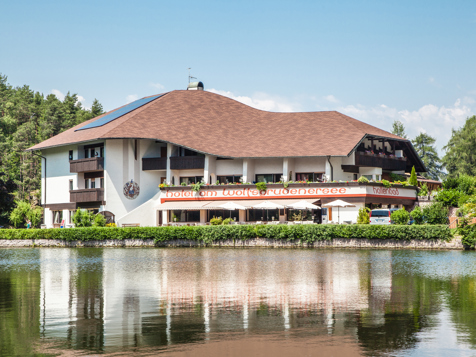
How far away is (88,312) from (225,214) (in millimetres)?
45180

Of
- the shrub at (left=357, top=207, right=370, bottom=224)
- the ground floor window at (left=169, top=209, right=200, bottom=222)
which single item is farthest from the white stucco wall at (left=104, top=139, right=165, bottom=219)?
the shrub at (left=357, top=207, right=370, bottom=224)

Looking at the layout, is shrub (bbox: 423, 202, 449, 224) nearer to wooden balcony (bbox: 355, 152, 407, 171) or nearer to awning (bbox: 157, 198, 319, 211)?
awning (bbox: 157, 198, 319, 211)

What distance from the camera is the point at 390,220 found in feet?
160

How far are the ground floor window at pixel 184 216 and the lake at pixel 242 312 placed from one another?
33.9m

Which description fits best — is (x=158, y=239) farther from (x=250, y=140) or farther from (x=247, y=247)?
(x=250, y=140)

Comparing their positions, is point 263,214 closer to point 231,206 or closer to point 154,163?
point 231,206

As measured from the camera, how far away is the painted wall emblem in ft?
205

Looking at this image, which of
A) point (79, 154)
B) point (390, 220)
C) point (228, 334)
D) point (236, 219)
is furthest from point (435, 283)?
point (79, 154)

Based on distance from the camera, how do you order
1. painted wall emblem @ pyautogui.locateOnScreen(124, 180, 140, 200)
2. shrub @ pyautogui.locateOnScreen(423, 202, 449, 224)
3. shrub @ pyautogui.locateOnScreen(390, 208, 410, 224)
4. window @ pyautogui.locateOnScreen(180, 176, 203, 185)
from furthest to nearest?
window @ pyautogui.locateOnScreen(180, 176, 203, 185) → painted wall emblem @ pyautogui.locateOnScreen(124, 180, 140, 200) → shrub @ pyautogui.locateOnScreen(423, 202, 449, 224) → shrub @ pyautogui.locateOnScreen(390, 208, 410, 224)

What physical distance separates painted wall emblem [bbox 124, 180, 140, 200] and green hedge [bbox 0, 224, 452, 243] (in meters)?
11.1

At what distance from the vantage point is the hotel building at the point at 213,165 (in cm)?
5684

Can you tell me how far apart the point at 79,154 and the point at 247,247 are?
2846 centimetres

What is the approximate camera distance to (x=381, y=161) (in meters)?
62.8

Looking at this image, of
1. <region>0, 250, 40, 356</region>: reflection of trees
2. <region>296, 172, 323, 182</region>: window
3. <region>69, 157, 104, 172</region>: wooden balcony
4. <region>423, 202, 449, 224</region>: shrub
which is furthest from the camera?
<region>69, 157, 104, 172</region>: wooden balcony
